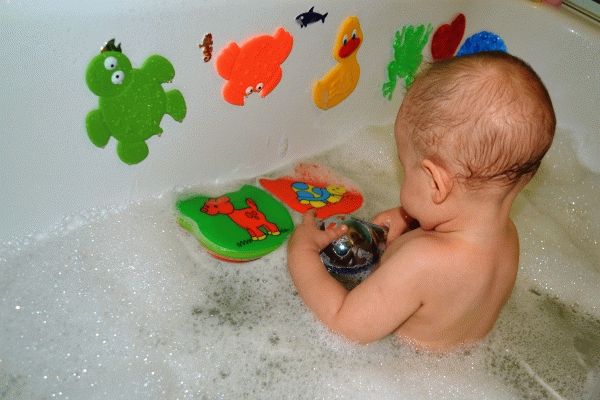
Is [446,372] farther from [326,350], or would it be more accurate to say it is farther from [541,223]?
[541,223]

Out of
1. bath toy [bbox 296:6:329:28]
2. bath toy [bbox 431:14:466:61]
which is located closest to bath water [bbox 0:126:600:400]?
bath toy [bbox 296:6:329:28]

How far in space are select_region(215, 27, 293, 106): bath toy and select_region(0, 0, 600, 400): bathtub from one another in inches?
0.5

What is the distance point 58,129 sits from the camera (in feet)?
2.92

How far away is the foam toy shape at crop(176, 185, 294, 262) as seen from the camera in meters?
1.06

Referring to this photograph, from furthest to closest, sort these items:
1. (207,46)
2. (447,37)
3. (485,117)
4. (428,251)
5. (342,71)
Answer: (447,37), (342,71), (207,46), (428,251), (485,117)

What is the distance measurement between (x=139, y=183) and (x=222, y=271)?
0.18 m

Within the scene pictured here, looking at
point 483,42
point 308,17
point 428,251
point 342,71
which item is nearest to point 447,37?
point 483,42

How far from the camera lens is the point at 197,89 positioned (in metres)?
1.00

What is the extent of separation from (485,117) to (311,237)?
1.27ft

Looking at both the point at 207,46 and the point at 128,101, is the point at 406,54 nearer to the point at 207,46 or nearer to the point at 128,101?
the point at 207,46

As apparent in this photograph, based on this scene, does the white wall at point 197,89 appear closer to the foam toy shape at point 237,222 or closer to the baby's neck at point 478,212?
the foam toy shape at point 237,222

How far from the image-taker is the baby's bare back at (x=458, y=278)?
828 millimetres

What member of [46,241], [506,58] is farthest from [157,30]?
[506,58]

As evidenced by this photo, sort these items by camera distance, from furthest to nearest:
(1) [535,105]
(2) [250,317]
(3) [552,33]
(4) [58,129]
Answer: (3) [552,33] → (2) [250,317] → (4) [58,129] → (1) [535,105]
